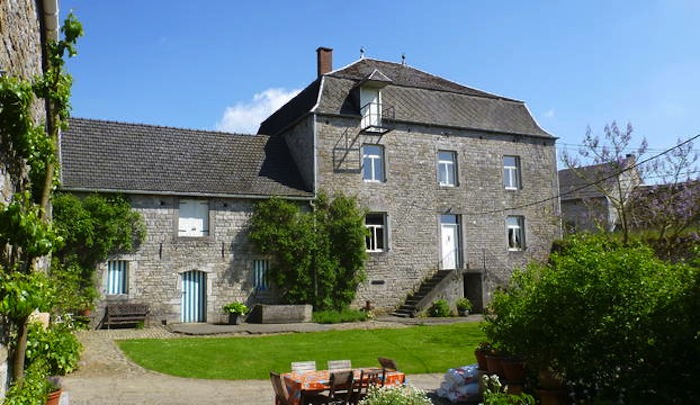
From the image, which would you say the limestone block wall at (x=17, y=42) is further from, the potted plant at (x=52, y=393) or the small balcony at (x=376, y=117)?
the small balcony at (x=376, y=117)

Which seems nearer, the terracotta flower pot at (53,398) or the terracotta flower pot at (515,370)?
the terracotta flower pot at (53,398)

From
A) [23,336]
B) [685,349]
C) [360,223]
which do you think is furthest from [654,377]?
[360,223]

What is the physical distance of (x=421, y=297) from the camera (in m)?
20.3

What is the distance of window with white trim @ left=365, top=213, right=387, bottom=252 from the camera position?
20.7m

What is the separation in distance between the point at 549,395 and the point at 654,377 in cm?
131

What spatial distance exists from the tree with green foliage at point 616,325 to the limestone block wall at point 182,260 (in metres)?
12.1

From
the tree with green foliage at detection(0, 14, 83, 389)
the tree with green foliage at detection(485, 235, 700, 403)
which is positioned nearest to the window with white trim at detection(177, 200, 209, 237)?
the tree with green foliage at detection(0, 14, 83, 389)

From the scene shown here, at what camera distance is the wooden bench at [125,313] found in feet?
53.0

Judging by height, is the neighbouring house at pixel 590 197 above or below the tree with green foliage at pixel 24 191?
above

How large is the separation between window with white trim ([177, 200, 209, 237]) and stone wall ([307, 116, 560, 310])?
13.4ft

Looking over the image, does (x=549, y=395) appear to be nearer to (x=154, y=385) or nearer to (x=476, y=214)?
(x=154, y=385)

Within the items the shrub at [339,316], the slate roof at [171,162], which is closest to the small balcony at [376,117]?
the slate roof at [171,162]

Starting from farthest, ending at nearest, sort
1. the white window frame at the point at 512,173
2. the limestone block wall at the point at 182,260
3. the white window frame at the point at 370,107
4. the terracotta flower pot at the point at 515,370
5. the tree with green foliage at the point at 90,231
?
the white window frame at the point at 512,173, the white window frame at the point at 370,107, the limestone block wall at the point at 182,260, the tree with green foliage at the point at 90,231, the terracotta flower pot at the point at 515,370

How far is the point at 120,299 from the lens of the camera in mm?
16688
